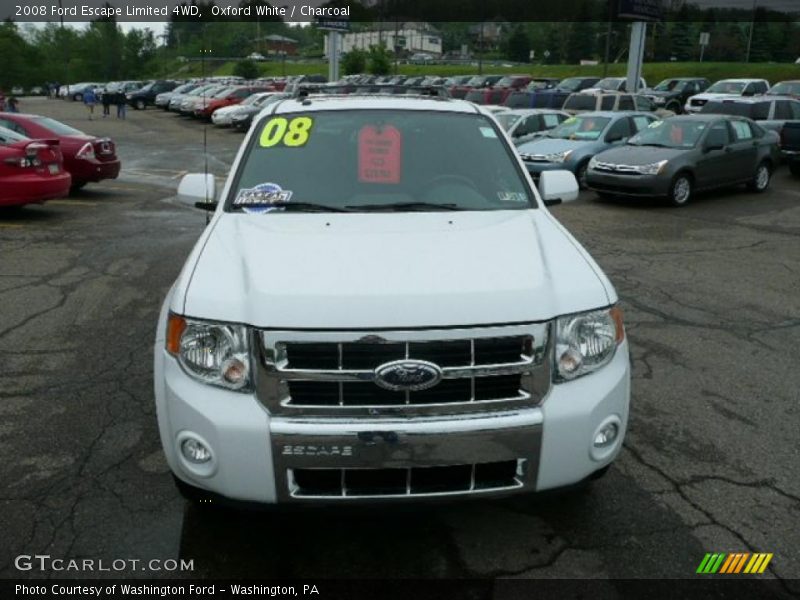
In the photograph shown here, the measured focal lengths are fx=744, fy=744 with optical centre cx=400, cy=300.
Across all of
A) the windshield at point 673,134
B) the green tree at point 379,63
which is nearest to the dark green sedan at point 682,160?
the windshield at point 673,134

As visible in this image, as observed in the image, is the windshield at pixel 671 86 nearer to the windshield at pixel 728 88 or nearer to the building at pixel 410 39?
the windshield at pixel 728 88

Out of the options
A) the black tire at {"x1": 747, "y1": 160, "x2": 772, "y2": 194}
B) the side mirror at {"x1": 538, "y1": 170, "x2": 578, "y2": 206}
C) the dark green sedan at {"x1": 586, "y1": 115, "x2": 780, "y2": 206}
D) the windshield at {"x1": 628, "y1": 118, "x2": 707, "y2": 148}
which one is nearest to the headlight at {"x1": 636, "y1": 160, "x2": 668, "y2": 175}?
the dark green sedan at {"x1": 586, "y1": 115, "x2": 780, "y2": 206}

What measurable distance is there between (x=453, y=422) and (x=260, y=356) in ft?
2.47

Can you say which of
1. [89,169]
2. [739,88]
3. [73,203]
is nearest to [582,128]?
[89,169]

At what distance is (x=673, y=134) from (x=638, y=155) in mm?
1077

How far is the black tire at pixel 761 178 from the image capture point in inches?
588

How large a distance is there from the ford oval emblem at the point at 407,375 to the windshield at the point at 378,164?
139 centimetres

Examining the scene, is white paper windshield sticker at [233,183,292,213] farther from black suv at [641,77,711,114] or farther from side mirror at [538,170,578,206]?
black suv at [641,77,711,114]

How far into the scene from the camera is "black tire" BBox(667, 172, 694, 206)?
13000mm

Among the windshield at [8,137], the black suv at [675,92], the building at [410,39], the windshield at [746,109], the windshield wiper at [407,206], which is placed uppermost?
the building at [410,39]

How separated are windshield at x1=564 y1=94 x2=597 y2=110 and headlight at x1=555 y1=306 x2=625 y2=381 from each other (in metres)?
20.3

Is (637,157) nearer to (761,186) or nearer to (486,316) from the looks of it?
(761,186)

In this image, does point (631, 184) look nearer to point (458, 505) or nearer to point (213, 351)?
point (458, 505)

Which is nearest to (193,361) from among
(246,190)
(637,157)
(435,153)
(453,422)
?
(453,422)
